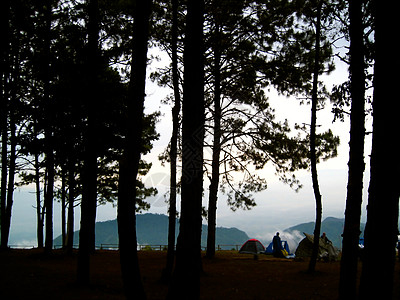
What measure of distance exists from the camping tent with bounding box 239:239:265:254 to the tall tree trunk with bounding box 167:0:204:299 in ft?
60.6

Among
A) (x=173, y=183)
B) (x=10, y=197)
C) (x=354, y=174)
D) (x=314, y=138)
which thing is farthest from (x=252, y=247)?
(x=354, y=174)

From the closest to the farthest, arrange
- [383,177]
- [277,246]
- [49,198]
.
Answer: [383,177] → [49,198] → [277,246]

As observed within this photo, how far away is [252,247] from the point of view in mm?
24625

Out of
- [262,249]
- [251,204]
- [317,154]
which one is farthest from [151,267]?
[262,249]

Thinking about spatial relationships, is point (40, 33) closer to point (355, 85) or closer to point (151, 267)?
point (151, 267)

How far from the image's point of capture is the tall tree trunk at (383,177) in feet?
15.9

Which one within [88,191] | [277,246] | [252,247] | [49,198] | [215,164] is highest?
[215,164]

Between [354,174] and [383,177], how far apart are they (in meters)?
2.88

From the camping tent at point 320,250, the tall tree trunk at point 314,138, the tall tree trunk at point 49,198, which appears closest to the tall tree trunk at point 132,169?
the tall tree trunk at point 314,138

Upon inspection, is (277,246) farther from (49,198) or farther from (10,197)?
(10,197)

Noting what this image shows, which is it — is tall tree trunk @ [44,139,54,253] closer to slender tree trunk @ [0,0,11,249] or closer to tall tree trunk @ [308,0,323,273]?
slender tree trunk @ [0,0,11,249]

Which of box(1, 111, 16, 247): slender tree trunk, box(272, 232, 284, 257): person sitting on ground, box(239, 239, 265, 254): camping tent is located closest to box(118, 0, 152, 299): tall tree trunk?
box(1, 111, 16, 247): slender tree trunk

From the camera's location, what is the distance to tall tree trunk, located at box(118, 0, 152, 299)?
6.92 meters

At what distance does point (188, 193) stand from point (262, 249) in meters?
20.1
